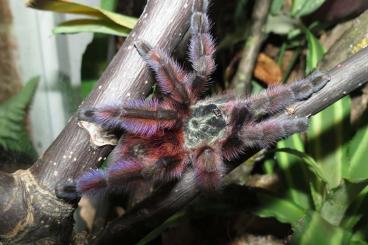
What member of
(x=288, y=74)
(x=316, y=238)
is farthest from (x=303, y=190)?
(x=288, y=74)

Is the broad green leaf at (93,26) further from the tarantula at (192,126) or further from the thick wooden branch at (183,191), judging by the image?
the thick wooden branch at (183,191)

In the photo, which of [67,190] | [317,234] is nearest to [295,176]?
[317,234]

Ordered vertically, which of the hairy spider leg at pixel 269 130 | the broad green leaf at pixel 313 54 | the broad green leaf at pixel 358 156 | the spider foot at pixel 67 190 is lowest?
the broad green leaf at pixel 358 156

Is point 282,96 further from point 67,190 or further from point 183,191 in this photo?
point 67,190

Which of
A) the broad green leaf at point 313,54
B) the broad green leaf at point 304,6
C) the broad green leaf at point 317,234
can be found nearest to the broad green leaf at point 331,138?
the broad green leaf at point 313,54

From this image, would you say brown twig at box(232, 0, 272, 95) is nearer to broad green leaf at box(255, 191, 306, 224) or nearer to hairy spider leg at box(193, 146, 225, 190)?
broad green leaf at box(255, 191, 306, 224)

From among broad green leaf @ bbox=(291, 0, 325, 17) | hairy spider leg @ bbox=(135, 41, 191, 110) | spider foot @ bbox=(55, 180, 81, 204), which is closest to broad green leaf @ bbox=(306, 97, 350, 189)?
broad green leaf @ bbox=(291, 0, 325, 17)

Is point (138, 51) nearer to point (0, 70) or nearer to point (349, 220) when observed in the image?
point (349, 220)
